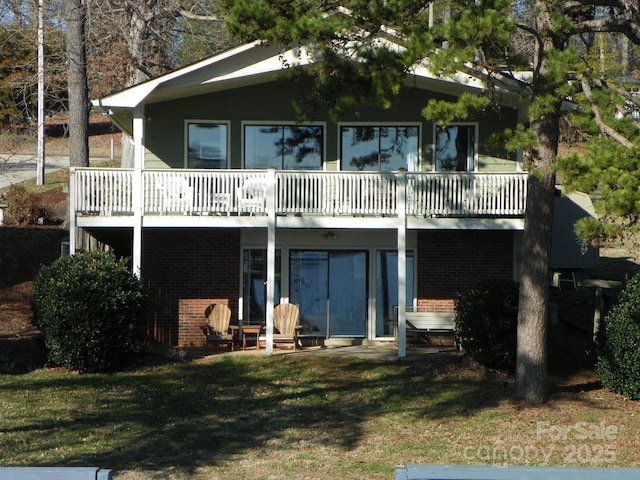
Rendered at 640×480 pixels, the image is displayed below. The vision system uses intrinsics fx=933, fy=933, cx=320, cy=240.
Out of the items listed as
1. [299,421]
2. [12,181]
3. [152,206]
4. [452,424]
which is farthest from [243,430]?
[12,181]

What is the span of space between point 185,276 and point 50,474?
52.6 feet

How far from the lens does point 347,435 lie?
14.1 metres

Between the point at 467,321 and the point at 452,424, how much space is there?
3955 millimetres

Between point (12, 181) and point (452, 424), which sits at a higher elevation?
point (12, 181)

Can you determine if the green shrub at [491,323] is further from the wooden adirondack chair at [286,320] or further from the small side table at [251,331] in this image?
the small side table at [251,331]

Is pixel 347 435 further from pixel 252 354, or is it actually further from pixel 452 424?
pixel 252 354

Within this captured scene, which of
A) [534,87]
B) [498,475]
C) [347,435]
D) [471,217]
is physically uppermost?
[534,87]

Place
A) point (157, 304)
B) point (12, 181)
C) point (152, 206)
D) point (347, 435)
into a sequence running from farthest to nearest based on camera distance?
point (12, 181)
point (157, 304)
point (152, 206)
point (347, 435)

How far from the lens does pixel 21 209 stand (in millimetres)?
31250

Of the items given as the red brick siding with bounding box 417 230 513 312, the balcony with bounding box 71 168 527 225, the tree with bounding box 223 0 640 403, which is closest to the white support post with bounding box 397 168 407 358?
the balcony with bounding box 71 168 527 225

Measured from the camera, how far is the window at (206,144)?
2216 cm

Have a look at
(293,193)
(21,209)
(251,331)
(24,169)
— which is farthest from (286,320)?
(24,169)

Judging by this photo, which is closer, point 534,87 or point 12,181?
point 534,87

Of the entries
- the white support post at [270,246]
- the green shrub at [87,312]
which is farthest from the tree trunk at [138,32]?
the green shrub at [87,312]
